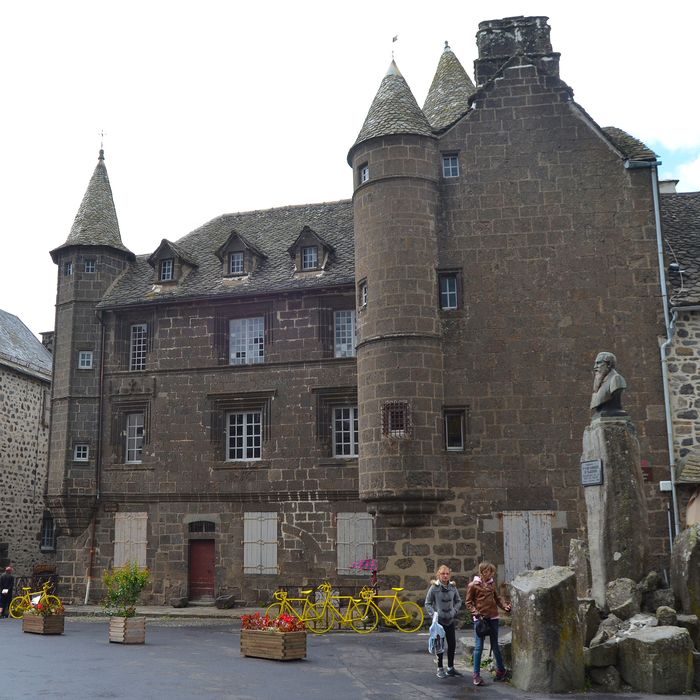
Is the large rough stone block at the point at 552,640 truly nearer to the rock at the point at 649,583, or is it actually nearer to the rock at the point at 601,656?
the rock at the point at 601,656

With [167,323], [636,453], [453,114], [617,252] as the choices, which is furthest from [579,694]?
[167,323]

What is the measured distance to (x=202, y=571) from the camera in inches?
924

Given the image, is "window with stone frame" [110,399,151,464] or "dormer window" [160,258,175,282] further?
"dormer window" [160,258,175,282]

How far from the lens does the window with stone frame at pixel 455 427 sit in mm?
18328

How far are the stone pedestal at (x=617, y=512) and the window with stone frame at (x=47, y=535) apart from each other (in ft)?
85.5

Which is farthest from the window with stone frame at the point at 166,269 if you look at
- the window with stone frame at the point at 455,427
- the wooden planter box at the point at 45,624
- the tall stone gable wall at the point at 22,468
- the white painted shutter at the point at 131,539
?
the wooden planter box at the point at 45,624

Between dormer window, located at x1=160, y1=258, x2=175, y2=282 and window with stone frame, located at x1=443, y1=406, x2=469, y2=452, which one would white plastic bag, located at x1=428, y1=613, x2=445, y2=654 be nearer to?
window with stone frame, located at x1=443, y1=406, x2=469, y2=452

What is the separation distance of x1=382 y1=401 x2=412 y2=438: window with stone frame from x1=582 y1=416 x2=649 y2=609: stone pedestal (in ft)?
20.5

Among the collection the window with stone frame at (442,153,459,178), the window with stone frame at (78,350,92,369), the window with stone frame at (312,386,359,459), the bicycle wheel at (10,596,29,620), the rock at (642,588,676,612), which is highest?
the window with stone frame at (442,153,459,178)

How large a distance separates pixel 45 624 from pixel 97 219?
14.8 m

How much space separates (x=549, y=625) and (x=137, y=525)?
659 inches

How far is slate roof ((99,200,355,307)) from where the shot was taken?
24.0m

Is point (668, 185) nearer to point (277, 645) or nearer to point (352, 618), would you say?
point (352, 618)

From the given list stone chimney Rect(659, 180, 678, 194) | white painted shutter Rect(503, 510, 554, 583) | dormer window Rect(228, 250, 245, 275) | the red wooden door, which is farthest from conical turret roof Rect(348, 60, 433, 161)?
the red wooden door
